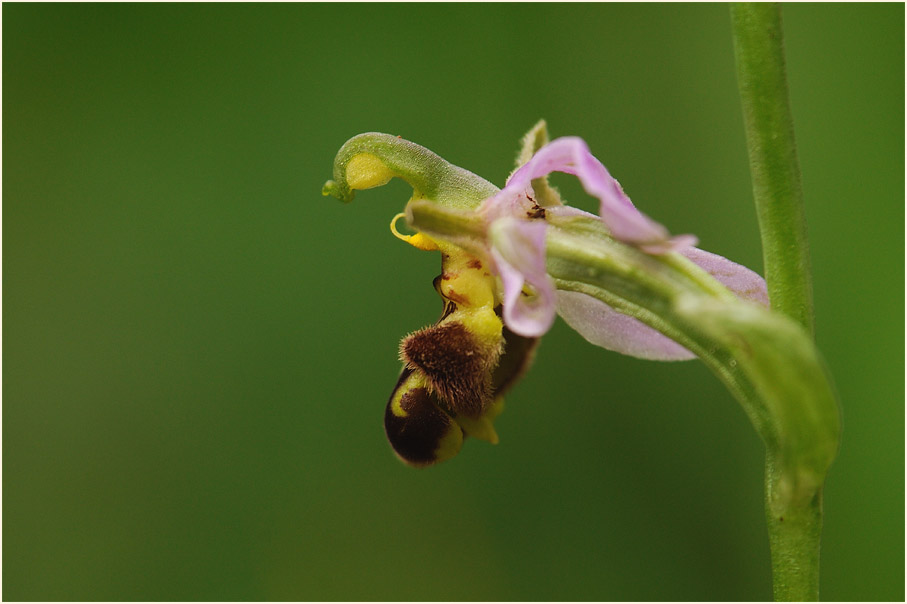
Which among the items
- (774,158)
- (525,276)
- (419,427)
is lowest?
(419,427)

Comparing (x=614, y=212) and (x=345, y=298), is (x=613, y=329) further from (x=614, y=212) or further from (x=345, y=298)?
(x=345, y=298)

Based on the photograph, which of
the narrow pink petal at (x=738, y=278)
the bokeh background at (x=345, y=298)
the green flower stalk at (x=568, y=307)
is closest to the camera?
the green flower stalk at (x=568, y=307)

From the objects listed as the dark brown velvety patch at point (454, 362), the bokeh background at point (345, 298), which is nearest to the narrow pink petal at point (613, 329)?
the dark brown velvety patch at point (454, 362)

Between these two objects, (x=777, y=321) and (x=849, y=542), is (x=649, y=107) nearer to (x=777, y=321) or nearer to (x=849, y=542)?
(x=849, y=542)

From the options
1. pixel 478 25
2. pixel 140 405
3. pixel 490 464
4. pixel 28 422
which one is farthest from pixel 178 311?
pixel 478 25

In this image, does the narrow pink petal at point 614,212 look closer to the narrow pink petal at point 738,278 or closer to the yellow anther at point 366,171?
the narrow pink petal at point 738,278

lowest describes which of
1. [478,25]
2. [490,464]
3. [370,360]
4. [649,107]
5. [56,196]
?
[490,464]

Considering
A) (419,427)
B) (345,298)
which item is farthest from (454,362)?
(345,298)
